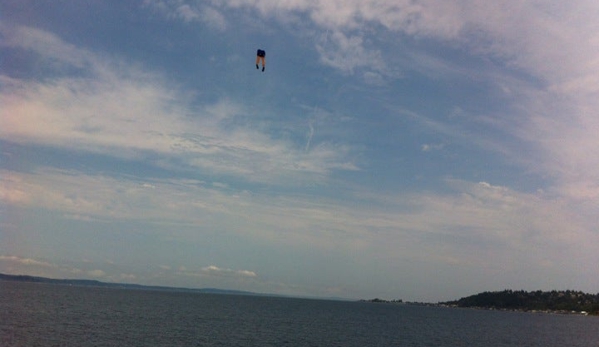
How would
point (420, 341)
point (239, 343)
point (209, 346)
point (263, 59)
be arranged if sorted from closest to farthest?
point (263, 59), point (209, 346), point (239, 343), point (420, 341)

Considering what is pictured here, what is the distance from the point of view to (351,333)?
12100cm

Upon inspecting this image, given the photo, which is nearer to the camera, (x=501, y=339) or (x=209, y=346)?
(x=209, y=346)

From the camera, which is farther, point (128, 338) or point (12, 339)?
point (128, 338)

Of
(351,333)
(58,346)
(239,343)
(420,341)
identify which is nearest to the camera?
(58,346)

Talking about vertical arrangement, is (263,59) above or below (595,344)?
above

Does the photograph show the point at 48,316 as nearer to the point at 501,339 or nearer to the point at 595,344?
the point at 501,339

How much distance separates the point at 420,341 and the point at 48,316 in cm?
9263

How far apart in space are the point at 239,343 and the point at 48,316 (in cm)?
5628

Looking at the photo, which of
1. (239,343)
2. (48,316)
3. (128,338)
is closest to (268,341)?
(239,343)

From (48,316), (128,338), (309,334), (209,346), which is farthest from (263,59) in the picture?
(48,316)

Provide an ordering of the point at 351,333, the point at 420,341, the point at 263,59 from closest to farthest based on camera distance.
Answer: the point at 263,59 → the point at 420,341 → the point at 351,333

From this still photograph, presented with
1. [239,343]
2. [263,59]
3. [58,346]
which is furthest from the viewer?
[239,343]

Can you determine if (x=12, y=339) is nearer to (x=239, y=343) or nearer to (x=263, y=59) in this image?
(x=239, y=343)

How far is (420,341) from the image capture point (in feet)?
364
